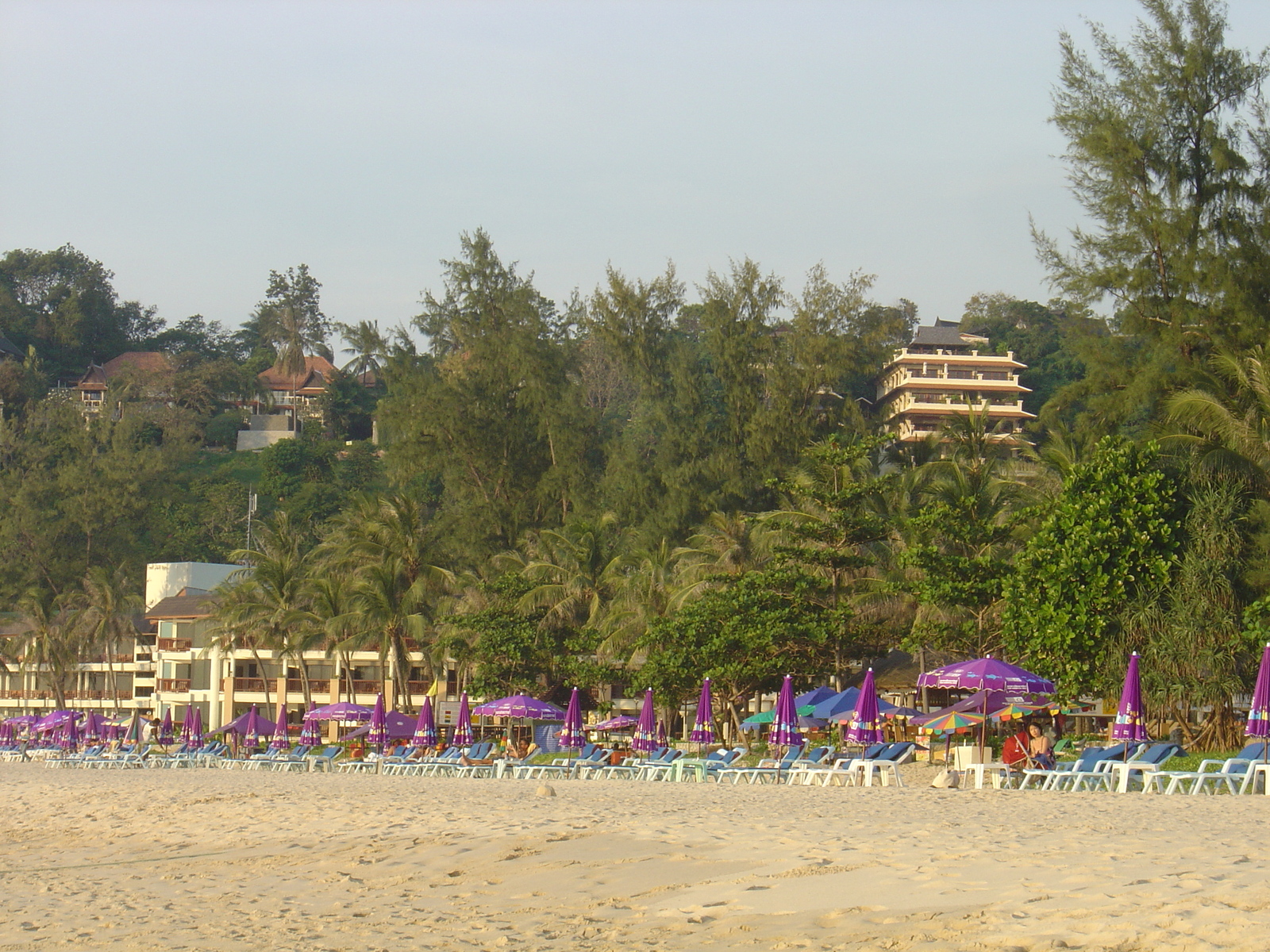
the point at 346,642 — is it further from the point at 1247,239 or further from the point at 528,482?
the point at 1247,239

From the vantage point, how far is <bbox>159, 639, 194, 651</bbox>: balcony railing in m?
57.7

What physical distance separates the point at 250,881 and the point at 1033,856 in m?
5.93

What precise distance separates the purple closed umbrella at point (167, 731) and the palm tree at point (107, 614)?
4754 millimetres

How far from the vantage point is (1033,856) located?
9.00 m

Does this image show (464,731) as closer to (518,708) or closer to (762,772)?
(518,708)

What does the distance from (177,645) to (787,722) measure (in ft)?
142

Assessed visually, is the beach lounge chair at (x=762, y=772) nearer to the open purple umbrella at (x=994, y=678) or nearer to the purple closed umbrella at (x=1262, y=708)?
the open purple umbrella at (x=994, y=678)

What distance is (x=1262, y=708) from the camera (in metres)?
15.7

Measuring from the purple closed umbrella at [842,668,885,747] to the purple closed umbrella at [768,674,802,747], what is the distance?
0.96 m

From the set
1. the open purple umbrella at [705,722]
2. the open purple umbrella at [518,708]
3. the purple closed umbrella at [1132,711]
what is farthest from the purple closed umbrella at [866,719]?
the open purple umbrella at [518,708]

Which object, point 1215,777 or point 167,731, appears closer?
point 1215,777

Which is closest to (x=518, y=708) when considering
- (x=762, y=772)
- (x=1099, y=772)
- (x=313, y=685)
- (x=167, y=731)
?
(x=762, y=772)

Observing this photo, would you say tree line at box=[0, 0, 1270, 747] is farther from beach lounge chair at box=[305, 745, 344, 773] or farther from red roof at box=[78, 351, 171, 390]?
red roof at box=[78, 351, 171, 390]

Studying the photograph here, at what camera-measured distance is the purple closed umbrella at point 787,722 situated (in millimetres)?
20391
